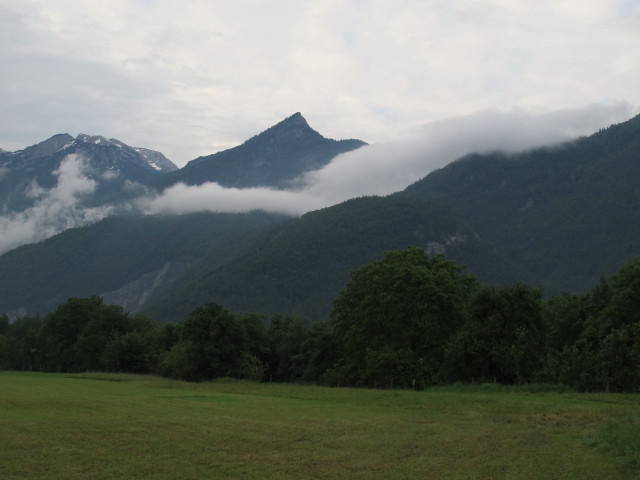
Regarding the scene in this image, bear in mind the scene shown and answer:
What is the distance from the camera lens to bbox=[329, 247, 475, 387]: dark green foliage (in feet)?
185

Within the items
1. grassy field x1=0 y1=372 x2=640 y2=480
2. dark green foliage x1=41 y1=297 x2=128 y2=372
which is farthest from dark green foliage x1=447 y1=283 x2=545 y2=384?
dark green foliage x1=41 y1=297 x2=128 y2=372

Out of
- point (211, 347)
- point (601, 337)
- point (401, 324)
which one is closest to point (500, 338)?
point (601, 337)

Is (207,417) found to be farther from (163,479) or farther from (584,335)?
(584,335)

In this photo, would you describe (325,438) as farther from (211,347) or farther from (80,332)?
(80,332)

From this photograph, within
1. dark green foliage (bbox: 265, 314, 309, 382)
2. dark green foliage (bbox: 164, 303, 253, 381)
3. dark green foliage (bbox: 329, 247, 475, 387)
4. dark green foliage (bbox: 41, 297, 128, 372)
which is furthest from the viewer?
dark green foliage (bbox: 41, 297, 128, 372)

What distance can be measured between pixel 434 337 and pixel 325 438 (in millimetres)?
36250

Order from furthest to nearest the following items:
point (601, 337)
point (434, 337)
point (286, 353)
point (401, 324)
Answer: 1. point (286, 353)
2. point (434, 337)
3. point (401, 324)
4. point (601, 337)

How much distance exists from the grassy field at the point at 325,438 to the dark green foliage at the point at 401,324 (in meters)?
17.4

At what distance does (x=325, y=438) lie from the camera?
990 inches

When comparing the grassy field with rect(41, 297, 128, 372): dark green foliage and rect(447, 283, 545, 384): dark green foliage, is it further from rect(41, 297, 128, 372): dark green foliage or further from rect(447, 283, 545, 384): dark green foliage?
rect(41, 297, 128, 372): dark green foliage

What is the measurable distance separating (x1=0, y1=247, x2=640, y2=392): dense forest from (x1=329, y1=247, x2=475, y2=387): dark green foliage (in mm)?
101

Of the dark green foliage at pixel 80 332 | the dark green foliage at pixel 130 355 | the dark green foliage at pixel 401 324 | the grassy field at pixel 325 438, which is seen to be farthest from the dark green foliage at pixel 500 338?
the dark green foliage at pixel 80 332

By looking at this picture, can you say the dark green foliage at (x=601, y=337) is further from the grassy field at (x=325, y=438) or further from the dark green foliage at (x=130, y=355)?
the dark green foliage at (x=130, y=355)

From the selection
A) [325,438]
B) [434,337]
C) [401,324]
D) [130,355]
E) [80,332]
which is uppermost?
[401,324]
